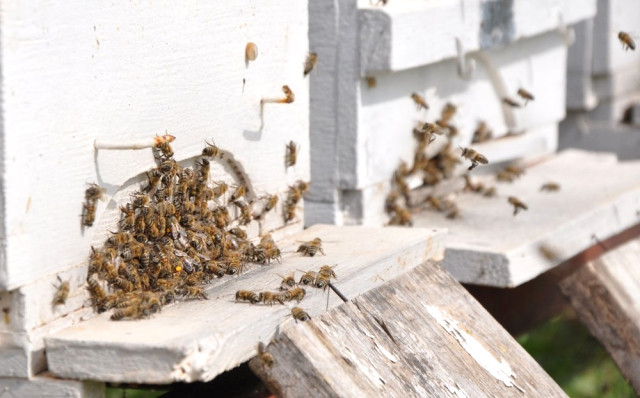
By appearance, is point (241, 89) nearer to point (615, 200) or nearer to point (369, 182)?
point (369, 182)

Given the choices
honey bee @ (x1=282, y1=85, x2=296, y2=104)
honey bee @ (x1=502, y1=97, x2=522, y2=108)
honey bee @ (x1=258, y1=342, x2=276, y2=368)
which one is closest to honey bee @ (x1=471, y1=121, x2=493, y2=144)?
honey bee @ (x1=502, y1=97, x2=522, y2=108)

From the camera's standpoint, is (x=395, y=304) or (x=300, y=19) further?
(x=300, y=19)

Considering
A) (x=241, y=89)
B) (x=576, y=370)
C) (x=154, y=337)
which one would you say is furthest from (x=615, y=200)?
(x=154, y=337)

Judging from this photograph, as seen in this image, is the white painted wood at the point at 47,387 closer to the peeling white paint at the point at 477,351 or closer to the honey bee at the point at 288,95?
the peeling white paint at the point at 477,351

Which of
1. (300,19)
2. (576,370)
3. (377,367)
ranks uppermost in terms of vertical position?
(300,19)

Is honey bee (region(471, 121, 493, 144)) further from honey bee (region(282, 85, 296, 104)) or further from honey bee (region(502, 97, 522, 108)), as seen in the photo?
honey bee (region(282, 85, 296, 104))

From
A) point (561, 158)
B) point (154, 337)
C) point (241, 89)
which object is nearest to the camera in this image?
point (154, 337)

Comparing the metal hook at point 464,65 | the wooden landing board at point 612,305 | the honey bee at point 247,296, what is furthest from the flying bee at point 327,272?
the metal hook at point 464,65
